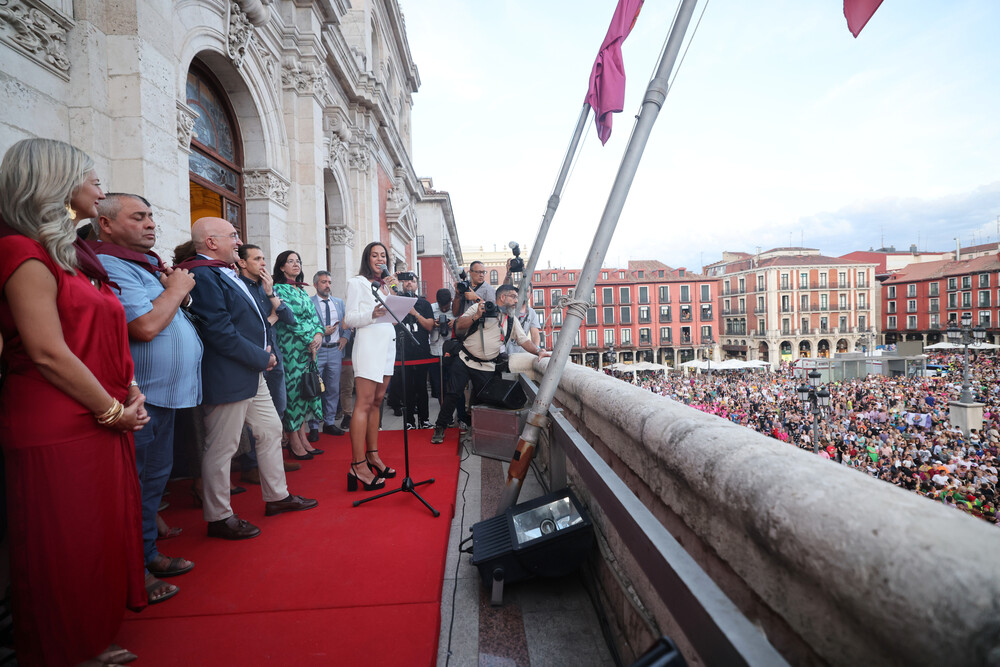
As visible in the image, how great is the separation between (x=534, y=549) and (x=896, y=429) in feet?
68.7

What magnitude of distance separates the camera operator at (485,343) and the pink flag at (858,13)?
3.23 metres

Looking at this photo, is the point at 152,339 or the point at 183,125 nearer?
the point at 152,339

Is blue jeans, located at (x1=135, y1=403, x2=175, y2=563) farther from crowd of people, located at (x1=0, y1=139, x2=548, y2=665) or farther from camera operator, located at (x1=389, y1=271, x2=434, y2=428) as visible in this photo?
camera operator, located at (x1=389, y1=271, x2=434, y2=428)

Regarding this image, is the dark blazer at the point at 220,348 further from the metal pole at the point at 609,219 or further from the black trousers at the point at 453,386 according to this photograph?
the black trousers at the point at 453,386

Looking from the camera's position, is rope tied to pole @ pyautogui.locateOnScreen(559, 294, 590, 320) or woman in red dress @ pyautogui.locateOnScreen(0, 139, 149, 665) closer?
woman in red dress @ pyautogui.locateOnScreen(0, 139, 149, 665)

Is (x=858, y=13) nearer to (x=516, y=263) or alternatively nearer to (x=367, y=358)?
(x=367, y=358)

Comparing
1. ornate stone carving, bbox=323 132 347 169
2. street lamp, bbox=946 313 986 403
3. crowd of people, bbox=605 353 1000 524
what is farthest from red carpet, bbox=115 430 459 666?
street lamp, bbox=946 313 986 403

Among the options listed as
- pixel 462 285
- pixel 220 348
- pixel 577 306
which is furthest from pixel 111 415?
pixel 462 285

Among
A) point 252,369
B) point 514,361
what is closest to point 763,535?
point 252,369

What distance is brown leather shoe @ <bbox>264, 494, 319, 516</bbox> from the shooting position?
10.5ft

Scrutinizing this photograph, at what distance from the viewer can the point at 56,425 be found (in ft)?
5.47

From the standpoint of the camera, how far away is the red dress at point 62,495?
5.27 ft

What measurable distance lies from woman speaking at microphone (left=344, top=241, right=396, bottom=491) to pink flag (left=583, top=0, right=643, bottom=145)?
9.19ft

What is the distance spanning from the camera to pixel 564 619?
2.11 m
